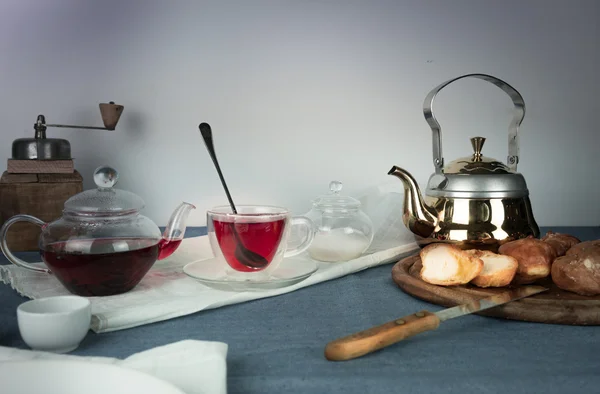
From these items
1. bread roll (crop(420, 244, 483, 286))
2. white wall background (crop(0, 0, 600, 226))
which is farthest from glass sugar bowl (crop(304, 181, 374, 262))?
white wall background (crop(0, 0, 600, 226))

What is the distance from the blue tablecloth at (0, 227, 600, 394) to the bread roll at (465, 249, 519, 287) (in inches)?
3.4

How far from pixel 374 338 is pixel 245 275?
1.04 ft

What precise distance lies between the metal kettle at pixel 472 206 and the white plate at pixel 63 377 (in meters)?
0.66

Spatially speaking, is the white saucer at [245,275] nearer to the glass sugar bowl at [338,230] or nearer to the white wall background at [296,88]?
the glass sugar bowl at [338,230]

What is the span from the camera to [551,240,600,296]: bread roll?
Result: 72 cm

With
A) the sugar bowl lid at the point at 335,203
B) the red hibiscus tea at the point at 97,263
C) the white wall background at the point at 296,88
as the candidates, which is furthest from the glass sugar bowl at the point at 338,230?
the white wall background at the point at 296,88

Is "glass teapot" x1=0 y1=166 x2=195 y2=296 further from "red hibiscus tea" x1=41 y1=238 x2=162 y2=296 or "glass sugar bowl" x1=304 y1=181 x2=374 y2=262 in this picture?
"glass sugar bowl" x1=304 y1=181 x2=374 y2=262

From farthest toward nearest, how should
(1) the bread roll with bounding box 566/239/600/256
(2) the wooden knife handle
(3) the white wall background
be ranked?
(3) the white wall background < (1) the bread roll with bounding box 566/239/600/256 < (2) the wooden knife handle

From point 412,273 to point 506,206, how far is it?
0.21 meters

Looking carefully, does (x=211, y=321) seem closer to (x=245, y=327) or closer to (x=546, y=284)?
(x=245, y=327)

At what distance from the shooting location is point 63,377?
0.42 m

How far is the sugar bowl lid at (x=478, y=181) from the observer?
36.4 inches

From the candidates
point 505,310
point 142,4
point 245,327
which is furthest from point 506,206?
point 142,4

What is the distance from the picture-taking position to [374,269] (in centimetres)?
99
